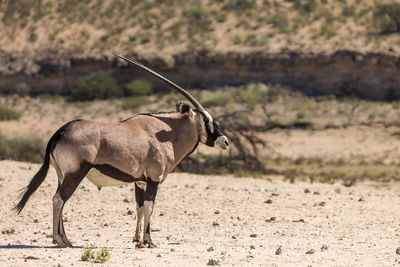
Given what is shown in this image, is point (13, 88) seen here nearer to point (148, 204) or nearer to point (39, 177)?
point (39, 177)

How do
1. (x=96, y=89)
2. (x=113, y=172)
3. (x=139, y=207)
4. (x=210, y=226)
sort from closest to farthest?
1. (x=113, y=172)
2. (x=139, y=207)
3. (x=210, y=226)
4. (x=96, y=89)

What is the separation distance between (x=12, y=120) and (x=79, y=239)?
2474cm

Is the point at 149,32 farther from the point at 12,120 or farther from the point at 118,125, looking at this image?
the point at 118,125

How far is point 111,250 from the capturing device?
8.47m

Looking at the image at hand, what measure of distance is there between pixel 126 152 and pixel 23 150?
12764 mm

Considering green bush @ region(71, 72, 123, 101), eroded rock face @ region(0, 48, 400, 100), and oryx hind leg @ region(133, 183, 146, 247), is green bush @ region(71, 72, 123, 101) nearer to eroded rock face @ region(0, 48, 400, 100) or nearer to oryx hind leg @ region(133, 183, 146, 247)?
eroded rock face @ region(0, 48, 400, 100)

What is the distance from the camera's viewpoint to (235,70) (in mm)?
37094

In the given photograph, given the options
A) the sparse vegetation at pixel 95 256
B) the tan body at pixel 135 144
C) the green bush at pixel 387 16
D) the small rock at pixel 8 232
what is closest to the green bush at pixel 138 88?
the green bush at pixel 387 16

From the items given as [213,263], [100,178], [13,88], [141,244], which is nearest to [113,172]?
[100,178]

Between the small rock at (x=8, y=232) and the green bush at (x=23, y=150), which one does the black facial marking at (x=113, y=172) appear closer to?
the small rock at (x=8, y=232)

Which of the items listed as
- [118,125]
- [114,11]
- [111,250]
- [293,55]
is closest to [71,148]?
[118,125]

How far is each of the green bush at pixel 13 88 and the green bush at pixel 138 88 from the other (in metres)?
5.52

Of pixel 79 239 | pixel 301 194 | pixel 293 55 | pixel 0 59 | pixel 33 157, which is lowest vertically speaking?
pixel 0 59

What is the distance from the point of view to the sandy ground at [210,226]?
816cm
